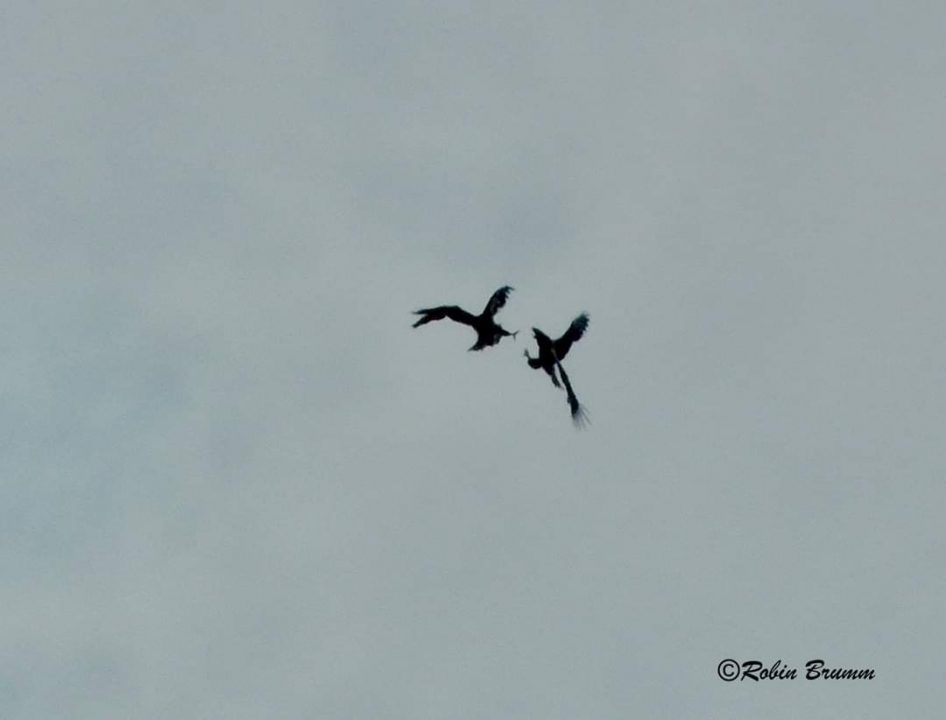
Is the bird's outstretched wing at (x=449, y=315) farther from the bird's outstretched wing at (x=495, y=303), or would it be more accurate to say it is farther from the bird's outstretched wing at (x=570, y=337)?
the bird's outstretched wing at (x=570, y=337)

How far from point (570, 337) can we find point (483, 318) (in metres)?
4.59

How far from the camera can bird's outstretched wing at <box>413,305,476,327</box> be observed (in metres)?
76.6

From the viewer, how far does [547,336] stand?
75.0 m

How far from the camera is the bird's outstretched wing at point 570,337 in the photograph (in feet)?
247

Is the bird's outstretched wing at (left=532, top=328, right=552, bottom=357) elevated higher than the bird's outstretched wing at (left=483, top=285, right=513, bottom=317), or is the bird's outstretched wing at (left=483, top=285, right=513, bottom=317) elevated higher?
the bird's outstretched wing at (left=483, top=285, right=513, bottom=317)

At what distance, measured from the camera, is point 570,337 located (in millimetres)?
75875

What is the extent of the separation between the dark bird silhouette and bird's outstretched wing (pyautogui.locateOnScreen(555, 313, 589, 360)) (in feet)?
7.51

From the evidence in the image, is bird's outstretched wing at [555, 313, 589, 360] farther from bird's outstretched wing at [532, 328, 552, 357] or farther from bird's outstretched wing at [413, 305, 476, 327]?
bird's outstretched wing at [413, 305, 476, 327]

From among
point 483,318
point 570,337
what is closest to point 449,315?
point 483,318

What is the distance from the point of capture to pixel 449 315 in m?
76.8

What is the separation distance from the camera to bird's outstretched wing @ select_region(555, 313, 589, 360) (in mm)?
75438

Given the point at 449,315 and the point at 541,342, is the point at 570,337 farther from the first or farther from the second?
the point at 449,315

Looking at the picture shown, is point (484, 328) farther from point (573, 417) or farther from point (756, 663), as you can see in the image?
point (756, 663)

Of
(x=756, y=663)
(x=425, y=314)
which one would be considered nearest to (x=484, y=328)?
(x=425, y=314)
